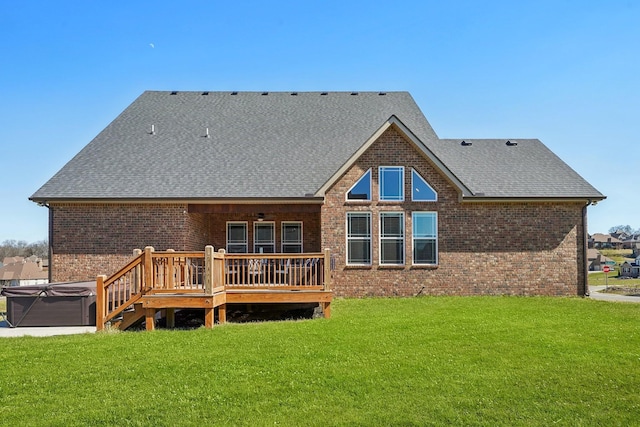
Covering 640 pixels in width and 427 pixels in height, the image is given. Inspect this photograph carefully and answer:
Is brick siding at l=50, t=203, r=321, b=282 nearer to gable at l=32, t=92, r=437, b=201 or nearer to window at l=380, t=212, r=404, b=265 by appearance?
gable at l=32, t=92, r=437, b=201

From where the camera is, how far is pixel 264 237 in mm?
18828

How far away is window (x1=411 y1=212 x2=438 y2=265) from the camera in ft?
56.8

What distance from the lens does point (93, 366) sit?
799cm

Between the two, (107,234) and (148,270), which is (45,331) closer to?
(148,270)

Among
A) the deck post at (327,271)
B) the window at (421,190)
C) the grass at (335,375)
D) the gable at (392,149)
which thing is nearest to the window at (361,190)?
the gable at (392,149)

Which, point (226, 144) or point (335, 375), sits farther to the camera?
point (226, 144)

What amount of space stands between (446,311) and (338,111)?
1147cm

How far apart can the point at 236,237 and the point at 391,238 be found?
5618 mm

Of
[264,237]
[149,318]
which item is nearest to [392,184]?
[264,237]

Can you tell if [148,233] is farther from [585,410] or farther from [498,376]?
[585,410]

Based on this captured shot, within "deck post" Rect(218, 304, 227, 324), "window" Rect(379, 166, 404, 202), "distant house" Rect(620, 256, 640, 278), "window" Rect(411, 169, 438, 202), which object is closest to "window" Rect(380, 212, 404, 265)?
"window" Rect(379, 166, 404, 202)

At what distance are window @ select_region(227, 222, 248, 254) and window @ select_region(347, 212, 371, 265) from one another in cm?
398

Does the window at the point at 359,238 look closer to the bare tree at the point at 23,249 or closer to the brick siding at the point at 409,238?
the brick siding at the point at 409,238

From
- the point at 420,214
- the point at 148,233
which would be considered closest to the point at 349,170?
the point at 420,214
